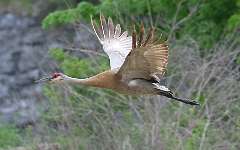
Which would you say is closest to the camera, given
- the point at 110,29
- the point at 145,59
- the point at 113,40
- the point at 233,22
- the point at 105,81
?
the point at 145,59

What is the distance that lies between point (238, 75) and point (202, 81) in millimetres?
685

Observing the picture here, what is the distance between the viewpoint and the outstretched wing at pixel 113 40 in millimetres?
10414

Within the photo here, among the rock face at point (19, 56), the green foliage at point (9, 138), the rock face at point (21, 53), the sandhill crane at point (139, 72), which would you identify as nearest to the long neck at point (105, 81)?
the sandhill crane at point (139, 72)

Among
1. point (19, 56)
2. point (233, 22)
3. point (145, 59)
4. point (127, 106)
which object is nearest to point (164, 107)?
point (127, 106)

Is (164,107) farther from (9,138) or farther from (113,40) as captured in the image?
(9,138)

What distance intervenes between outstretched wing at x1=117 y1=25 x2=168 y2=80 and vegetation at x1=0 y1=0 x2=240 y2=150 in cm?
195

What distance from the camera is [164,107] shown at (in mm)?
11938

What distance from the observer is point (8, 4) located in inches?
1015

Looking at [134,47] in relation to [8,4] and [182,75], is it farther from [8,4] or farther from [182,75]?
[8,4]

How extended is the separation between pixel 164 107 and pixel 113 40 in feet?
5.22

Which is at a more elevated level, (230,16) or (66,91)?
(230,16)

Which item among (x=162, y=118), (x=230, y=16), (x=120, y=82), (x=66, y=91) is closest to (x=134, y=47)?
(x=120, y=82)

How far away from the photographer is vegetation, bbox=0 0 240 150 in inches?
452

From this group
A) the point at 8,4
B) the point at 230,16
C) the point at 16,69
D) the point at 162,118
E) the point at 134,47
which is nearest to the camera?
the point at 134,47
